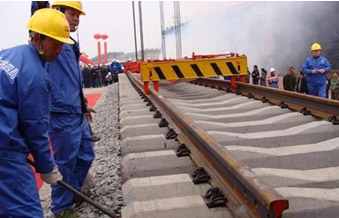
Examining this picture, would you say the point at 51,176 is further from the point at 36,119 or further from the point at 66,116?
the point at 66,116

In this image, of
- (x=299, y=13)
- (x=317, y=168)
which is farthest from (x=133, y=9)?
(x=317, y=168)

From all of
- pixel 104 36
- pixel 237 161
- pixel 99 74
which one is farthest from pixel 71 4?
pixel 104 36

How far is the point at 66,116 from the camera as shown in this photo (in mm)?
3633

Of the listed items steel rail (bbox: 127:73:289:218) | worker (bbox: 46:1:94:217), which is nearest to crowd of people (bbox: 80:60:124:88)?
worker (bbox: 46:1:94:217)

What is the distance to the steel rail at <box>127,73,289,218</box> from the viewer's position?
2.15 m

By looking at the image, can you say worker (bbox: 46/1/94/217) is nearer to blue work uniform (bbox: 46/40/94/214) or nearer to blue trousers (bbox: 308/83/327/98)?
blue work uniform (bbox: 46/40/94/214)

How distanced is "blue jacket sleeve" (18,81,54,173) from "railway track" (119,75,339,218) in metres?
0.67

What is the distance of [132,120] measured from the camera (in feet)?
19.2

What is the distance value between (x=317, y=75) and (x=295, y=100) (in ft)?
9.72

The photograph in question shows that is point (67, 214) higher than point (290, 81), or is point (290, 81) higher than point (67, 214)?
point (290, 81)

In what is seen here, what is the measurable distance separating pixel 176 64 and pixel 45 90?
5806 millimetres

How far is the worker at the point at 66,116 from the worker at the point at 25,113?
3.02ft

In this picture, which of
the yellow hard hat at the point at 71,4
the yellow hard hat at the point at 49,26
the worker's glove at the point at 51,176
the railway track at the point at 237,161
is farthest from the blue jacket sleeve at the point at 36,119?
the yellow hard hat at the point at 71,4

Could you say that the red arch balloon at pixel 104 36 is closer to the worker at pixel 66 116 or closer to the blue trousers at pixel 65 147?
the worker at pixel 66 116
